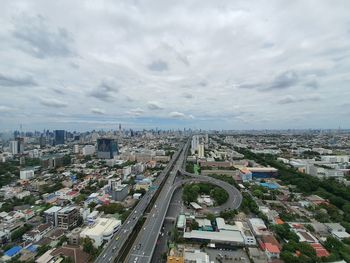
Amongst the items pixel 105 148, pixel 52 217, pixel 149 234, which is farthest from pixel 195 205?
pixel 105 148

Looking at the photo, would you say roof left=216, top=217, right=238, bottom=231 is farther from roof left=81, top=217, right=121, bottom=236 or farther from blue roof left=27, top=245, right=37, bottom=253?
blue roof left=27, top=245, right=37, bottom=253

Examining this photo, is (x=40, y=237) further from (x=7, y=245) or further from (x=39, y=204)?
(x=39, y=204)

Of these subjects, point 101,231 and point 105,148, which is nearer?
point 101,231

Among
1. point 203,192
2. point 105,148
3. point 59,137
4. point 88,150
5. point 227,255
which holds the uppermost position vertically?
point 59,137

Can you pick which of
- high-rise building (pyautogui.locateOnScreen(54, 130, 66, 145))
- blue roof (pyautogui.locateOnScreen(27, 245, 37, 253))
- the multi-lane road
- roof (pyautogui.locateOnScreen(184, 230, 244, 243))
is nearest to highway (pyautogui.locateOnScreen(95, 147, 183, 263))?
the multi-lane road

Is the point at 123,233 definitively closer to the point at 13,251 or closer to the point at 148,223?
the point at 148,223

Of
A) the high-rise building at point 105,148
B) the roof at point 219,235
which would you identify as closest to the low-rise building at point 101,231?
the roof at point 219,235
